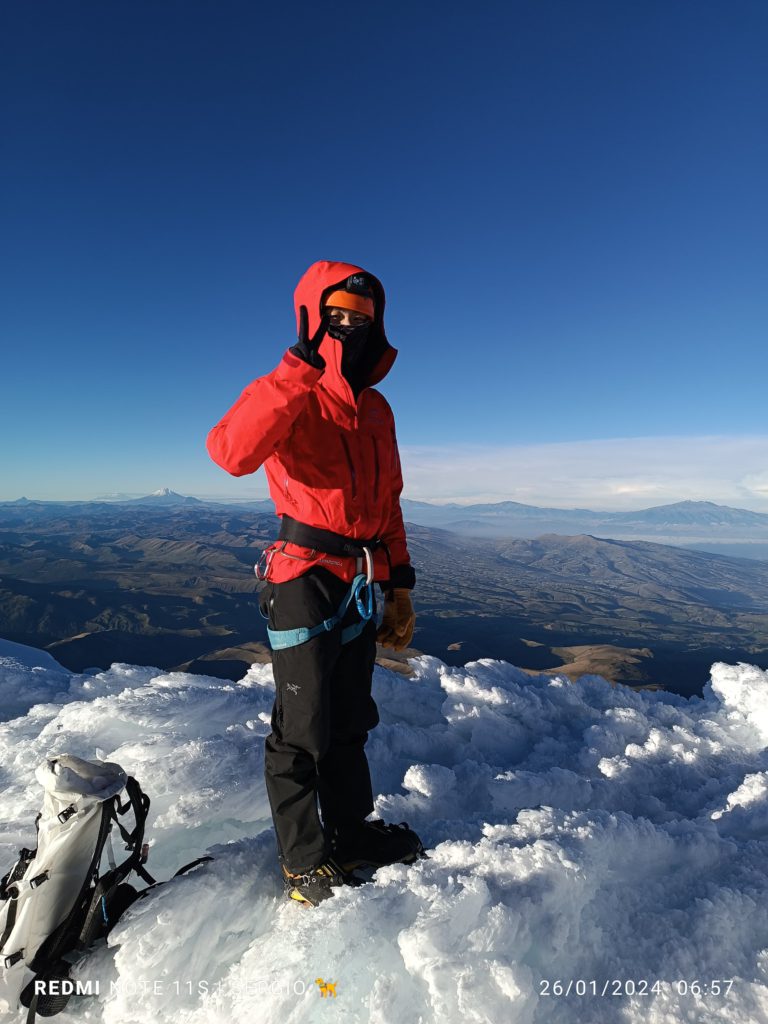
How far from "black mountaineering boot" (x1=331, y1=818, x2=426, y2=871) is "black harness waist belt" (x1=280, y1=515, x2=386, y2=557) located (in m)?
1.87

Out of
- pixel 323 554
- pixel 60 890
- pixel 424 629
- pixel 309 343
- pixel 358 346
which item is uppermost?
pixel 358 346

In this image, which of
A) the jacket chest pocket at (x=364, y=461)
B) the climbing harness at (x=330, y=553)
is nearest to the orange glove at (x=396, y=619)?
the climbing harness at (x=330, y=553)

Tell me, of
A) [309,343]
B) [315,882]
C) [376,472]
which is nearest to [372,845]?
[315,882]

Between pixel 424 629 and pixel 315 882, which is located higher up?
pixel 315 882

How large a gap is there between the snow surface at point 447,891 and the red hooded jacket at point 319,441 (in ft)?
5.94

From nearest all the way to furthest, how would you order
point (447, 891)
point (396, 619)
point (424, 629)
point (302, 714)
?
point (447, 891), point (302, 714), point (396, 619), point (424, 629)

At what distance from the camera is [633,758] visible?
5.32m

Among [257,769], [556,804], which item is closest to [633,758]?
[556,804]

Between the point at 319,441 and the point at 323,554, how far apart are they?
704 mm

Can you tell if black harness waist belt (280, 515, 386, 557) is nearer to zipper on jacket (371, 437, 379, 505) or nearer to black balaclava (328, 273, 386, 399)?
zipper on jacket (371, 437, 379, 505)

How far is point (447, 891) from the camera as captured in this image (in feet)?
8.36

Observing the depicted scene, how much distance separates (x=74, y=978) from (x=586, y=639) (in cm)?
14849

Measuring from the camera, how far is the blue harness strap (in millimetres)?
3074

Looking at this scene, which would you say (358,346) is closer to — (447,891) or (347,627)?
(347,627)
